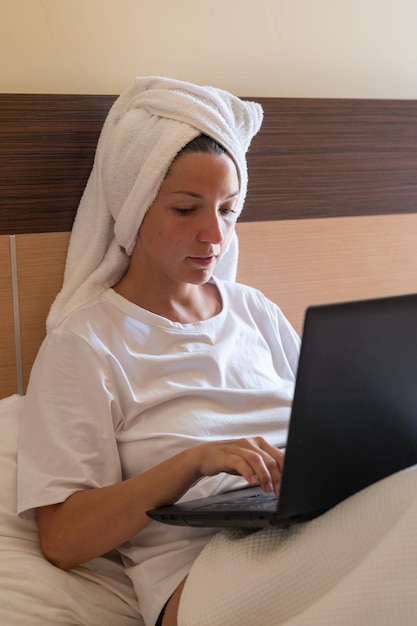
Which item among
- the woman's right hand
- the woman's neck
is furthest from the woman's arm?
the woman's neck

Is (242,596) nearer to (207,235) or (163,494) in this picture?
(163,494)

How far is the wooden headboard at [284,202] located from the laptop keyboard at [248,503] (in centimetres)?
56

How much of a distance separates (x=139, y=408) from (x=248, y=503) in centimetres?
29

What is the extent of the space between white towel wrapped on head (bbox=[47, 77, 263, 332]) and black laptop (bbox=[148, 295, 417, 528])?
56cm

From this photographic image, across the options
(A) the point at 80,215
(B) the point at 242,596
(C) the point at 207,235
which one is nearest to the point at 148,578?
(B) the point at 242,596

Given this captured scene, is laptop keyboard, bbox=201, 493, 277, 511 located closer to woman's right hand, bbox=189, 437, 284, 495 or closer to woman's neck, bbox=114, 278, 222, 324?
woman's right hand, bbox=189, 437, 284, 495

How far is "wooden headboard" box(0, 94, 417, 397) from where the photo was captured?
5.58 ft

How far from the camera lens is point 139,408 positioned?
1514 millimetres

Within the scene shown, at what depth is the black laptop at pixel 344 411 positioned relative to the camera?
1083 mm

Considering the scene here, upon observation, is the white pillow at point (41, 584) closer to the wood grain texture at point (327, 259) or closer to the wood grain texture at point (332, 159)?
the wood grain texture at point (327, 259)

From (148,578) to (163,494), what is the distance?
183 millimetres

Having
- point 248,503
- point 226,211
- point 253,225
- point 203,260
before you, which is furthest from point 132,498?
point 253,225

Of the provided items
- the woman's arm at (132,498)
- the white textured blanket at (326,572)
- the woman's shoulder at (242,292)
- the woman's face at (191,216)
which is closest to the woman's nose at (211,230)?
the woman's face at (191,216)

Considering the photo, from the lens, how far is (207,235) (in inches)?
60.8
